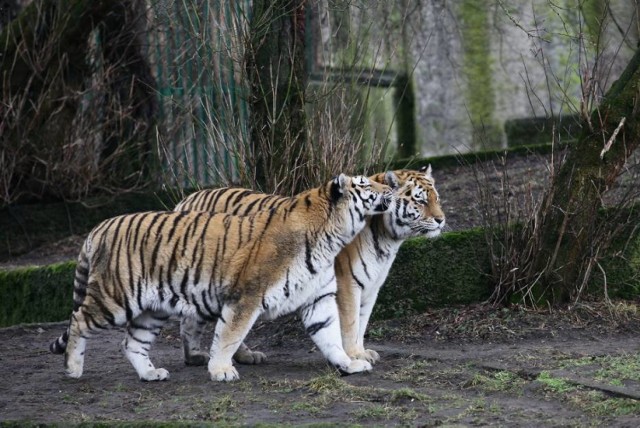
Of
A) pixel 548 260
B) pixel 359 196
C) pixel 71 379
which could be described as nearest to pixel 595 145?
pixel 548 260

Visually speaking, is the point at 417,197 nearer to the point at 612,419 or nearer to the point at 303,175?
the point at 303,175

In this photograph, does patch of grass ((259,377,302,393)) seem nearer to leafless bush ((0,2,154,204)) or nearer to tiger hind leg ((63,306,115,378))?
tiger hind leg ((63,306,115,378))

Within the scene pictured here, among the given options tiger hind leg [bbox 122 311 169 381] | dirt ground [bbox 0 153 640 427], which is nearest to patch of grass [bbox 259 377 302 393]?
dirt ground [bbox 0 153 640 427]

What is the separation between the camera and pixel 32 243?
41.0 feet

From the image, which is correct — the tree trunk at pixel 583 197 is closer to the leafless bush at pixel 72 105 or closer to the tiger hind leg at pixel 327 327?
the tiger hind leg at pixel 327 327

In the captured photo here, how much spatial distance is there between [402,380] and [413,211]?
4.12 ft

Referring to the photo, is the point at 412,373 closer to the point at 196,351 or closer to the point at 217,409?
the point at 217,409

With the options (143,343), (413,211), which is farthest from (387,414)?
(143,343)

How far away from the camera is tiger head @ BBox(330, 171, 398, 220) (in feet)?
24.7

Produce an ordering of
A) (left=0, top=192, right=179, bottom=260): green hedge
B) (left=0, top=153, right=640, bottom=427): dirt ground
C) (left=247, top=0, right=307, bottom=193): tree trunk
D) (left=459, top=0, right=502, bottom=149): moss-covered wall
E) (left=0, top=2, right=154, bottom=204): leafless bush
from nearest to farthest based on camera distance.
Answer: (left=0, top=153, right=640, bottom=427): dirt ground, (left=247, top=0, right=307, bottom=193): tree trunk, (left=0, top=2, right=154, bottom=204): leafless bush, (left=0, top=192, right=179, bottom=260): green hedge, (left=459, top=0, right=502, bottom=149): moss-covered wall

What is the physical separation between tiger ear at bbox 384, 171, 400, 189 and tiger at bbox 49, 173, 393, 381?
0.46ft

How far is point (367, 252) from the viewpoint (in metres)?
7.79

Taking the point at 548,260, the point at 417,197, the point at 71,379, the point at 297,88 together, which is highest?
the point at 297,88

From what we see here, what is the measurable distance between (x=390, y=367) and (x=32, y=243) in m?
6.06
